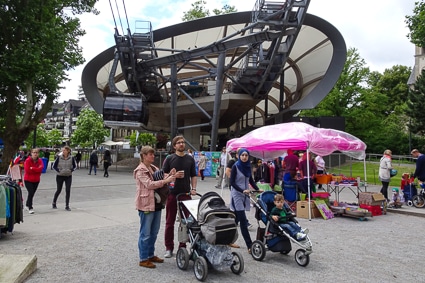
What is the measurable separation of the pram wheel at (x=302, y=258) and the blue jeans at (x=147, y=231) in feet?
7.38

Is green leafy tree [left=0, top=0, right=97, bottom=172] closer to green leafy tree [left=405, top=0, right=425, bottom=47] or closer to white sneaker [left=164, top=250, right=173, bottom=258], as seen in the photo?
white sneaker [left=164, top=250, right=173, bottom=258]

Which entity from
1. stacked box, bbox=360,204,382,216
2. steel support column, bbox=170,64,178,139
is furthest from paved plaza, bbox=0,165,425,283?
steel support column, bbox=170,64,178,139

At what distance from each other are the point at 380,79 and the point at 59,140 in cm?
7759

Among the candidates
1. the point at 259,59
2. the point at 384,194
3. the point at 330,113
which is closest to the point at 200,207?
the point at 384,194

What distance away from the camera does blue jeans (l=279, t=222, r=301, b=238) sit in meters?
5.53

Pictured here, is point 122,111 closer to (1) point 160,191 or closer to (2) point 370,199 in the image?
(2) point 370,199

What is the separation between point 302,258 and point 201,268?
1.76 m

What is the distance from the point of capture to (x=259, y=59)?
26.2 m

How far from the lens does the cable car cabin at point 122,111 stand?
26141 millimetres

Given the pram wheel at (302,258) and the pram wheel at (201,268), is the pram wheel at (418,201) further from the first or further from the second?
the pram wheel at (201,268)

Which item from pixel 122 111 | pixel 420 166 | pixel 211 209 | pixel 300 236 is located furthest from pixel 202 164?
pixel 211 209

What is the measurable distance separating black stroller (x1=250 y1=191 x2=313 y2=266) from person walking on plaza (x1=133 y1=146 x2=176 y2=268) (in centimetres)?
170

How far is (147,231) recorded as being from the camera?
4.93 metres

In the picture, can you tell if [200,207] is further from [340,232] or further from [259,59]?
[259,59]
